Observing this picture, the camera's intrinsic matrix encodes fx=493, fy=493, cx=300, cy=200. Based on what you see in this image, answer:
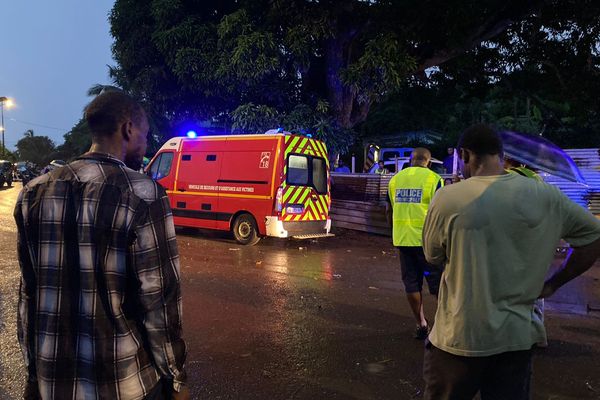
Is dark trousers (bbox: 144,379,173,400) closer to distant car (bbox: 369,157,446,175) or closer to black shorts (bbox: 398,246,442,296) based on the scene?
black shorts (bbox: 398,246,442,296)

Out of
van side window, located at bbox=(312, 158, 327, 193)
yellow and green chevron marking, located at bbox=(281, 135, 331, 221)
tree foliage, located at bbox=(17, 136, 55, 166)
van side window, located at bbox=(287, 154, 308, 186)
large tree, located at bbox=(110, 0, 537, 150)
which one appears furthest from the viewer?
tree foliage, located at bbox=(17, 136, 55, 166)

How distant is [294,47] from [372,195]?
13.8 ft

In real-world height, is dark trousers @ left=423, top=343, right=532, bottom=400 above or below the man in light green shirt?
below

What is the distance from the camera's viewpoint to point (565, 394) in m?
3.65

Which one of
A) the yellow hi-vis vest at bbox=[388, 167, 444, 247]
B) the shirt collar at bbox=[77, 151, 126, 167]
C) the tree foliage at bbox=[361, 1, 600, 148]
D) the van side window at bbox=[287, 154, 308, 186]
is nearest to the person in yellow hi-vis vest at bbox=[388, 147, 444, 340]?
the yellow hi-vis vest at bbox=[388, 167, 444, 247]

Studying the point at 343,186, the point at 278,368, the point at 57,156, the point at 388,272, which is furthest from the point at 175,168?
the point at 57,156

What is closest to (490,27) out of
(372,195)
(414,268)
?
(372,195)

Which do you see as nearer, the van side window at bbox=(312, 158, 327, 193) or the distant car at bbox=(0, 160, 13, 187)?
the van side window at bbox=(312, 158, 327, 193)

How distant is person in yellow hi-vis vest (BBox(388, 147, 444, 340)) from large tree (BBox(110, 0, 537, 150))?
25.2 feet

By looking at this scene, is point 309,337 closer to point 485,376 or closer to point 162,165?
point 485,376

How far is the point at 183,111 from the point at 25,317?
49.5 ft

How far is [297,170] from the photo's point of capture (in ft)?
34.4

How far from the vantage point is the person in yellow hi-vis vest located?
4734mm

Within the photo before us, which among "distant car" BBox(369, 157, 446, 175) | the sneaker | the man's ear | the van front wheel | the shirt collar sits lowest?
the sneaker
